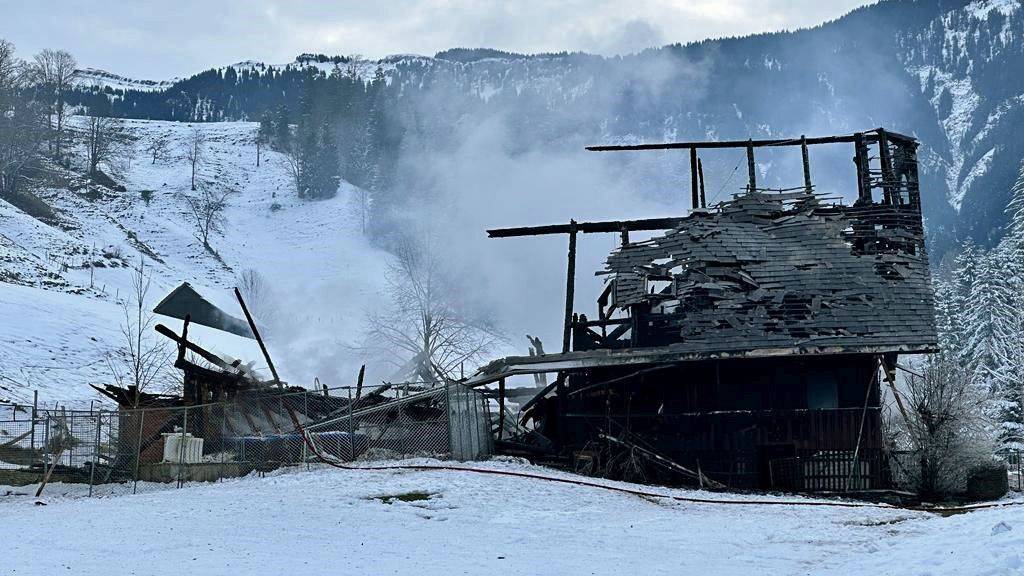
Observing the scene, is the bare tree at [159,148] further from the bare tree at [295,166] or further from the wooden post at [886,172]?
the wooden post at [886,172]

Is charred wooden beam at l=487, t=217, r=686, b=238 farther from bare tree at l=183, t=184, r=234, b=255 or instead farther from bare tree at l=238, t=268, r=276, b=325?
bare tree at l=183, t=184, r=234, b=255

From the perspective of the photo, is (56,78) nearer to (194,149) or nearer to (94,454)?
(194,149)

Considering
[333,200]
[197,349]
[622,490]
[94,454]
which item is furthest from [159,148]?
[622,490]

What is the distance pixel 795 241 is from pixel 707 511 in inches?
365

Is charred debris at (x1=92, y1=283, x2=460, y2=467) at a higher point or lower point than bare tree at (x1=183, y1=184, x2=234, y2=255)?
lower

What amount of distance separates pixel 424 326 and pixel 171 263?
38.8 meters

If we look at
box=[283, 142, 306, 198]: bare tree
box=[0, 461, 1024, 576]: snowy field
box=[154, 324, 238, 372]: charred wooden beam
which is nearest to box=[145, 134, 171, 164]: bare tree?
box=[283, 142, 306, 198]: bare tree

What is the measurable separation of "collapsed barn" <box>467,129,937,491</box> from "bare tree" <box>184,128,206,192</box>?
92.4 m

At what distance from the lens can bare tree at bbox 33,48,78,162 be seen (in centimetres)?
10969

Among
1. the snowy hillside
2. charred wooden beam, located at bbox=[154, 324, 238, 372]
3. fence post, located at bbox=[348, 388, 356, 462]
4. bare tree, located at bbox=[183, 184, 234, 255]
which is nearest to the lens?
fence post, located at bbox=[348, 388, 356, 462]

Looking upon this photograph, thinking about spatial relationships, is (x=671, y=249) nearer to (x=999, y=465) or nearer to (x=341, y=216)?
(x=999, y=465)

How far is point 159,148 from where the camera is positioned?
132 metres

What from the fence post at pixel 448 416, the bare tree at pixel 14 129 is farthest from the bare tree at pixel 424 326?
the bare tree at pixel 14 129

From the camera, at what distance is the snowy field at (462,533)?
13891mm
